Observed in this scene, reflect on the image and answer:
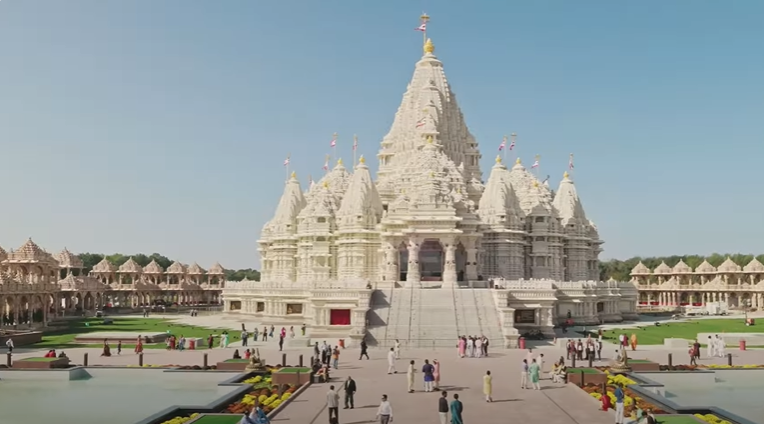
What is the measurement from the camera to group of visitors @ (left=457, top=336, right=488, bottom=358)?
3650cm

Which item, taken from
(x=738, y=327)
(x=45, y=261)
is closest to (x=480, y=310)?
(x=738, y=327)

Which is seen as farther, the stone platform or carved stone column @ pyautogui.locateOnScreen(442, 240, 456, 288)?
carved stone column @ pyautogui.locateOnScreen(442, 240, 456, 288)

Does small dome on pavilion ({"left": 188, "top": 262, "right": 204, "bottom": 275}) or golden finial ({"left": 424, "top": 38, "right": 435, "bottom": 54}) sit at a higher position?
golden finial ({"left": 424, "top": 38, "right": 435, "bottom": 54})

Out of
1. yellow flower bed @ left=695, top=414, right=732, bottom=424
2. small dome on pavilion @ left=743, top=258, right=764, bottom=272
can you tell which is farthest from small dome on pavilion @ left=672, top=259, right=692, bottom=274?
yellow flower bed @ left=695, top=414, right=732, bottom=424

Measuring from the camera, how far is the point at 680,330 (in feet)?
186

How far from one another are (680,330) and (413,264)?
67.0ft

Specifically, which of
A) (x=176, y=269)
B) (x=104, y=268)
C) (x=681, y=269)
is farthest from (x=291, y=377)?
(x=681, y=269)

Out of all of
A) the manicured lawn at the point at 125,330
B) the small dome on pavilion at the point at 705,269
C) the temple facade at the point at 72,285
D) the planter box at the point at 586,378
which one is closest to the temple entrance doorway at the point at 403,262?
the manicured lawn at the point at 125,330

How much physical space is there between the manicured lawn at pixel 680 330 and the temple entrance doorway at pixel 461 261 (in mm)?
10859

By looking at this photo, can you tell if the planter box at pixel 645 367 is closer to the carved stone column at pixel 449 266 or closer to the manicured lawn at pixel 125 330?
the carved stone column at pixel 449 266

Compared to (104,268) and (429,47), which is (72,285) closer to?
(104,268)

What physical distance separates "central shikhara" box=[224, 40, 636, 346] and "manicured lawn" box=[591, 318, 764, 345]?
4558mm

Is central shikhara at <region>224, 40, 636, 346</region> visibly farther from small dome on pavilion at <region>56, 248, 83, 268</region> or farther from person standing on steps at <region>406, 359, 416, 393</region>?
small dome on pavilion at <region>56, 248, 83, 268</region>

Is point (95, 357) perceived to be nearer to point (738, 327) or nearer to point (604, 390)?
point (604, 390)
